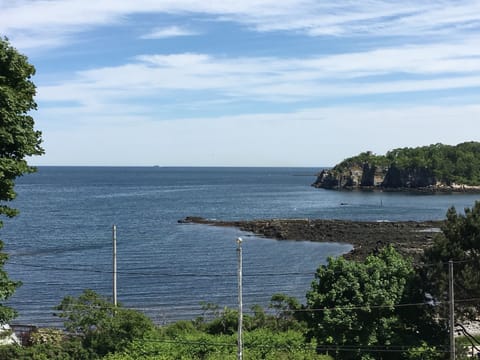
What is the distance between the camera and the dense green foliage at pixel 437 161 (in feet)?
517

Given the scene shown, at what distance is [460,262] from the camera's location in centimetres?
2217

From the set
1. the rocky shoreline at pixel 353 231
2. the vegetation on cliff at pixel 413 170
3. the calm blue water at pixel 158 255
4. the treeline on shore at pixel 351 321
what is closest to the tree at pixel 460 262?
the treeline on shore at pixel 351 321

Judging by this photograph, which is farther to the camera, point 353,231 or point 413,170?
point 413,170

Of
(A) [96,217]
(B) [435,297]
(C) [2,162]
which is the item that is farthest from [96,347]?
(A) [96,217]

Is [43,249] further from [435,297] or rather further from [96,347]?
[435,297]

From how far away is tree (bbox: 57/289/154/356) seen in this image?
74.7ft

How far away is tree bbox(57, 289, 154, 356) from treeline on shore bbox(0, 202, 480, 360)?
4 centimetres

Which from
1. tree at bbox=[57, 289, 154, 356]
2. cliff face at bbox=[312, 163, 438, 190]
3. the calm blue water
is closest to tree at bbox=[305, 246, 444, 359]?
tree at bbox=[57, 289, 154, 356]

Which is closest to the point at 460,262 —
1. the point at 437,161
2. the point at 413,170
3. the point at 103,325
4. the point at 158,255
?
the point at 103,325

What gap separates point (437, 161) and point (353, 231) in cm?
9550

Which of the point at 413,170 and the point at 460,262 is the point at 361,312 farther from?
the point at 413,170

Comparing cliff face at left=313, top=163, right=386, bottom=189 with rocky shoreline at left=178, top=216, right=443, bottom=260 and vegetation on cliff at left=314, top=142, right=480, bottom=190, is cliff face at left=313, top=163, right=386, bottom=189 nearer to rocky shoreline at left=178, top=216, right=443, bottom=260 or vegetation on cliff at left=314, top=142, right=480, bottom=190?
vegetation on cliff at left=314, top=142, right=480, bottom=190

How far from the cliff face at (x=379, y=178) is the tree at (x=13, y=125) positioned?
15240 cm

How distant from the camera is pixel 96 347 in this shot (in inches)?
895
